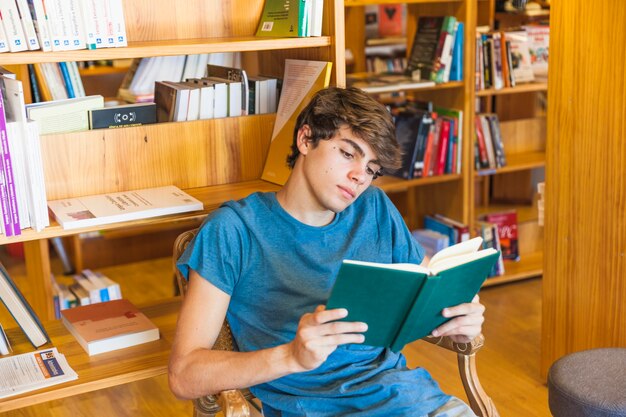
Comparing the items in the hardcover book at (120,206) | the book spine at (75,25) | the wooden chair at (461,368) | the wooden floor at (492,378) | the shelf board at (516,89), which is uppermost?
the book spine at (75,25)

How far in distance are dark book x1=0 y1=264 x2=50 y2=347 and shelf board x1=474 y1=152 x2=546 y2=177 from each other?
7.67ft

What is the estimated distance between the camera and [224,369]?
1607 mm

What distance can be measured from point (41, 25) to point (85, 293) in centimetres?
161

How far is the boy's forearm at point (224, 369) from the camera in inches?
61.1

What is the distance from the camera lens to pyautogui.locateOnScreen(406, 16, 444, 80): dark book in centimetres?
368

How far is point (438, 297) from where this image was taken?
156cm

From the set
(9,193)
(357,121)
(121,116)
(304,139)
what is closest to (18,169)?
(9,193)

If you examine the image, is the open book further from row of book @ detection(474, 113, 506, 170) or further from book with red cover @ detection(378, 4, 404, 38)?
book with red cover @ detection(378, 4, 404, 38)

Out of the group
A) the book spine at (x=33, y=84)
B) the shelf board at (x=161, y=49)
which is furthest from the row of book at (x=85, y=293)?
the shelf board at (x=161, y=49)

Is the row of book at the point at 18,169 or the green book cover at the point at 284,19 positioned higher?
the green book cover at the point at 284,19

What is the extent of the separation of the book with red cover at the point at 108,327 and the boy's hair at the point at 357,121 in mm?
715

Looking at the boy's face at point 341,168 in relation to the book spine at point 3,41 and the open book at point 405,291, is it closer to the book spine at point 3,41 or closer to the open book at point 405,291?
the open book at point 405,291

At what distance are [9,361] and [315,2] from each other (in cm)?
116

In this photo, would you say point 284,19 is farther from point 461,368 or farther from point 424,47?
point 424,47
